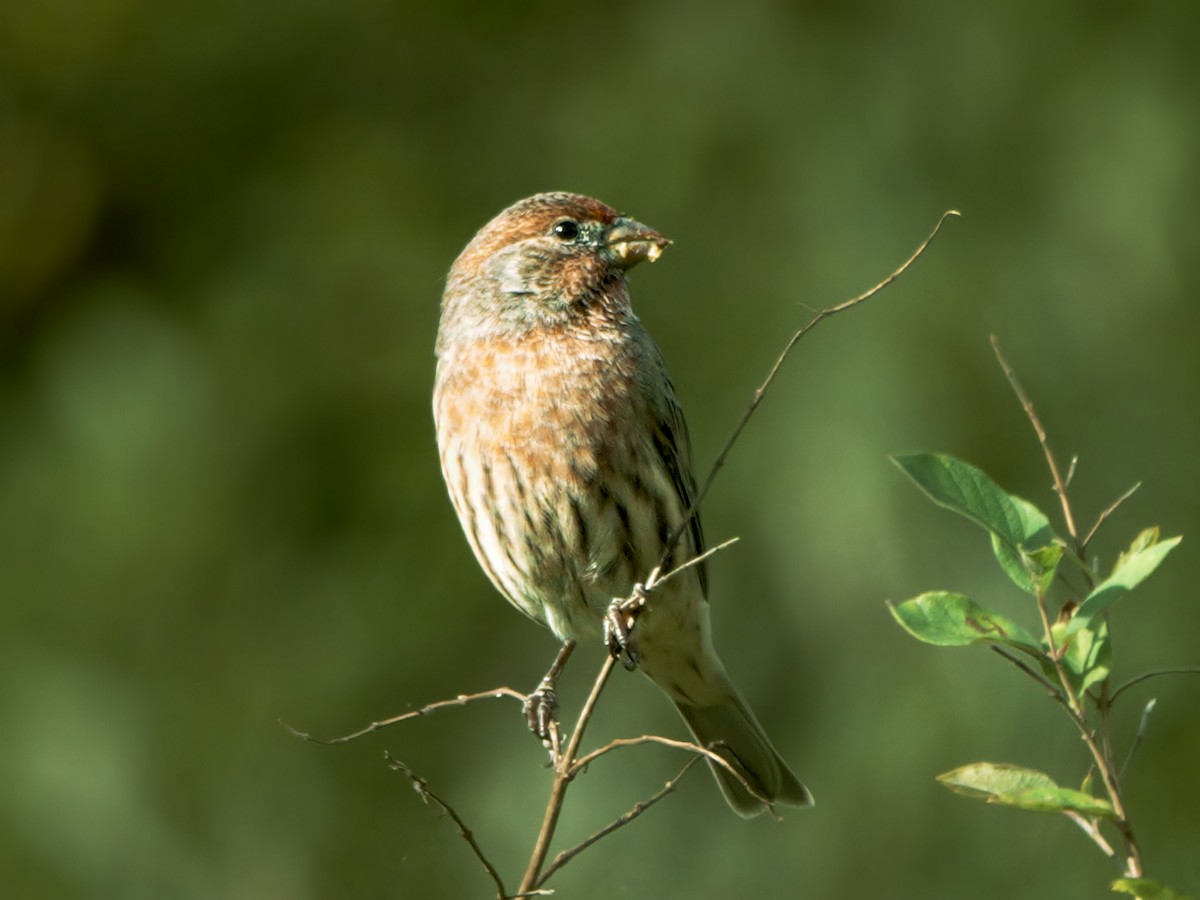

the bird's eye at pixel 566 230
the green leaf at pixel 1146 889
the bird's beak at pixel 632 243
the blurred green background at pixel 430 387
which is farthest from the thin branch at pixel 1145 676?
the blurred green background at pixel 430 387

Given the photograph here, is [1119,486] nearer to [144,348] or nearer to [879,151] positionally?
[879,151]

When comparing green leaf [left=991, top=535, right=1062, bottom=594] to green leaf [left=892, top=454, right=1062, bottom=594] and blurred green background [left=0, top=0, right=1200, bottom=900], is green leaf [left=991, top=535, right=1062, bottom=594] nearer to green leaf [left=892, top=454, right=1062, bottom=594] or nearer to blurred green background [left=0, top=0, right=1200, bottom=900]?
green leaf [left=892, top=454, right=1062, bottom=594]

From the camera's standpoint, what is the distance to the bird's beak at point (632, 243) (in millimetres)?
4715

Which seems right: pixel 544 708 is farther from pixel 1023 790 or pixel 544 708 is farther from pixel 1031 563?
pixel 1023 790

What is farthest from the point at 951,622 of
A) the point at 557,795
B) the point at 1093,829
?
the point at 557,795

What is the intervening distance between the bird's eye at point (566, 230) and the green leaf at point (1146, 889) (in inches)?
122

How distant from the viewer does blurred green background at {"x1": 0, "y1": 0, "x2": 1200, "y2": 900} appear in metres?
6.75

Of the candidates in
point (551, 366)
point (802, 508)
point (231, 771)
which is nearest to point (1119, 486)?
point (802, 508)

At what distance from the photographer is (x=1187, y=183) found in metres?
7.35

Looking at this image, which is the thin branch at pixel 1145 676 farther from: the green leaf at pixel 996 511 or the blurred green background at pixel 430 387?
the blurred green background at pixel 430 387

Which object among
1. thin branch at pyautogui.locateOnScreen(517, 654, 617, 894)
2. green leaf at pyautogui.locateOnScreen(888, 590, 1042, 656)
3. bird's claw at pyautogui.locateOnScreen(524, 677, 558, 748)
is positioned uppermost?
green leaf at pyautogui.locateOnScreen(888, 590, 1042, 656)

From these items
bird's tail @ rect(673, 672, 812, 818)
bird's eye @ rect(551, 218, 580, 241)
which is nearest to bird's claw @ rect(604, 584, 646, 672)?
bird's tail @ rect(673, 672, 812, 818)

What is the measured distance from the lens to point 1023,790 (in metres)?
2.21

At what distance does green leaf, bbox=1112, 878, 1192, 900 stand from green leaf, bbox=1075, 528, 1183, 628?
39 centimetres
